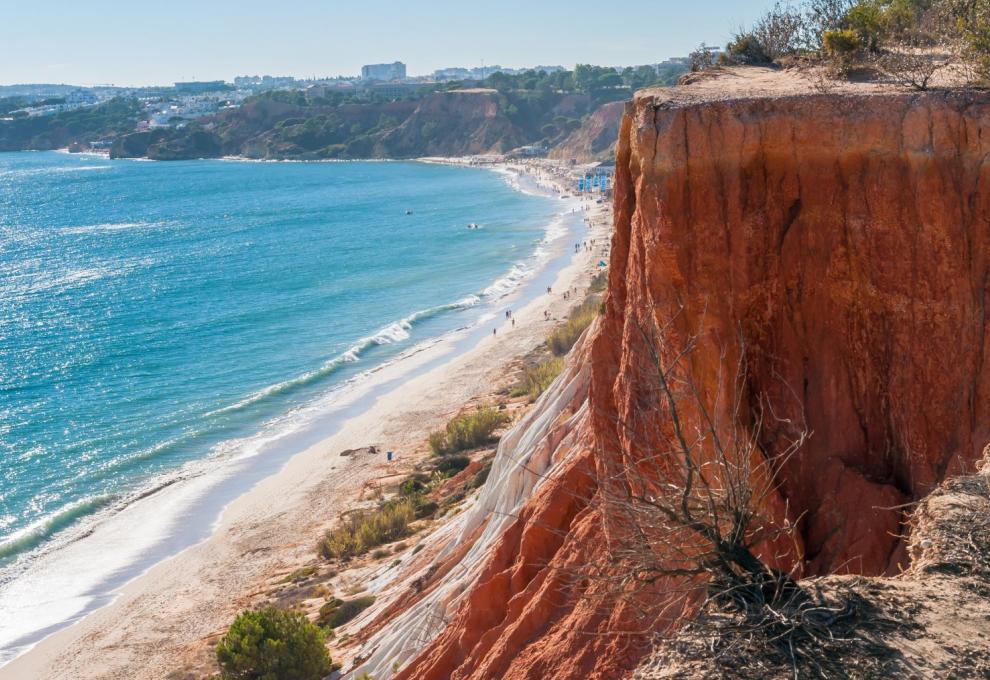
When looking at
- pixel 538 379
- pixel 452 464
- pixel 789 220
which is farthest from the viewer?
pixel 538 379

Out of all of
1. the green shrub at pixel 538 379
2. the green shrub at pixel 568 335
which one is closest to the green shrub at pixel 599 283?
the green shrub at pixel 568 335

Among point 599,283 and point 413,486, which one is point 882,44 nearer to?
point 413,486

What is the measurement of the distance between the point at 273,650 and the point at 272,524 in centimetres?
1403

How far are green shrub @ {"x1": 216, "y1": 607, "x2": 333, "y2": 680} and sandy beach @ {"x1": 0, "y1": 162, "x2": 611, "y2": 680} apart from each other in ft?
14.8

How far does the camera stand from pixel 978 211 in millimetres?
10422

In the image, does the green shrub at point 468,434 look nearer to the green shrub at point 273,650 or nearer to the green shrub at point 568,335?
the green shrub at point 568,335

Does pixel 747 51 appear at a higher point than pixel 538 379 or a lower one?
higher

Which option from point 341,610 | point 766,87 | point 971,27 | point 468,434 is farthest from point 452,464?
point 971,27

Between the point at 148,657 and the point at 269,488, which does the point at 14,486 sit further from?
the point at 148,657

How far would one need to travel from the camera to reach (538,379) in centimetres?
3834

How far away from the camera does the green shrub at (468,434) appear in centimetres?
3262

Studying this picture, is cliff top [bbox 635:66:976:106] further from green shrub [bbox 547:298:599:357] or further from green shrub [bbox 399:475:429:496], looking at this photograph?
green shrub [bbox 547:298:599:357]

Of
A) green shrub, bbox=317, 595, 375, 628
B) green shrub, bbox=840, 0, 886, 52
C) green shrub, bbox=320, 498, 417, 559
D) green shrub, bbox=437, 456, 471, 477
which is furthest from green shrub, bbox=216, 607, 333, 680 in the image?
green shrub, bbox=840, 0, 886, 52

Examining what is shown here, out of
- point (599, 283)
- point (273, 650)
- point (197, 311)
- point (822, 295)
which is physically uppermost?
point (822, 295)
